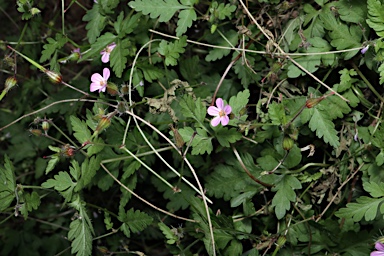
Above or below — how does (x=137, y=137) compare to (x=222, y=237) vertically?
above

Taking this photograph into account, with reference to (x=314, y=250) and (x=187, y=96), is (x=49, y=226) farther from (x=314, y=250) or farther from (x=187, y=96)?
(x=314, y=250)

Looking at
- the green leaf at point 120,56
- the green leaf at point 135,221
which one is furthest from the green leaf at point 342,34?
the green leaf at point 135,221

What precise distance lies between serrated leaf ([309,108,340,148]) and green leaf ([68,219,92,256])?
98 cm

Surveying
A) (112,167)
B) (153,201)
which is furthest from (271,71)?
(153,201)

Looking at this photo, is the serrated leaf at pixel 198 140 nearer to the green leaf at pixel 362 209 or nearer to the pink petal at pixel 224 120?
the pink petal at pixel 224 120

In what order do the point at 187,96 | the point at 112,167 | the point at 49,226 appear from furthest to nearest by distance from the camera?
the point at 49,226 < the point at 112,167 < the point at 187,96

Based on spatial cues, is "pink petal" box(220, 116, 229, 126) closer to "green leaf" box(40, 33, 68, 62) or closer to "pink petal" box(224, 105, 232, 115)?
"pink petal" box(224, 105, 232, 115)

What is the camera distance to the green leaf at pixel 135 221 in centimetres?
198

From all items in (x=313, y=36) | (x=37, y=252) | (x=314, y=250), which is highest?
(x=313, y=36)

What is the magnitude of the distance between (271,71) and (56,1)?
153cm

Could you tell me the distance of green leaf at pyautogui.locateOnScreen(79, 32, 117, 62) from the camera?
205cm

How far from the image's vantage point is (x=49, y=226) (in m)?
2.70

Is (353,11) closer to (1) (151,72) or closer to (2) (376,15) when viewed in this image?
(2) (376,15)

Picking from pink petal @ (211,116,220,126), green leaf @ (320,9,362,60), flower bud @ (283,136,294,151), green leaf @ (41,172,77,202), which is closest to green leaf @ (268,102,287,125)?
flower bud @ (283,136,294,151)
